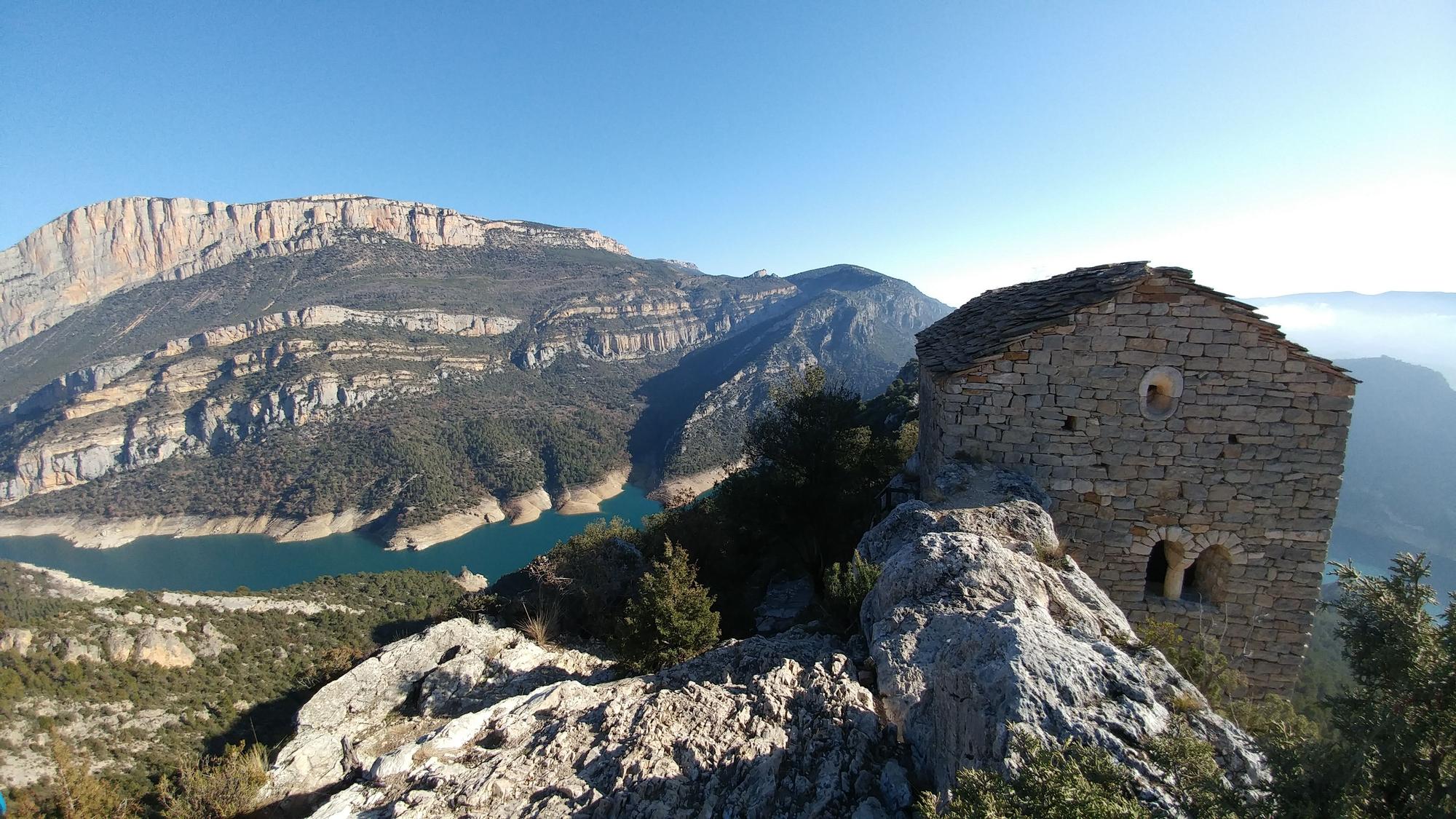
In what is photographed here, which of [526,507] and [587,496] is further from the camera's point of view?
[587,496]

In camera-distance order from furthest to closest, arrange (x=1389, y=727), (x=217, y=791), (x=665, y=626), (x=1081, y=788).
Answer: (x=665, y=626)
(x=217, y=791)
(x=1389, y=727)
(x=1081, y=788)

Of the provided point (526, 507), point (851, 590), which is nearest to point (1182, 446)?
point (851, 590)

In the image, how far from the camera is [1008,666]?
3.12m

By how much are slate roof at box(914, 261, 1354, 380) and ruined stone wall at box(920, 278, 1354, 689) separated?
0.08 metres

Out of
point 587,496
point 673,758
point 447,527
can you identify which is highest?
point 673,758

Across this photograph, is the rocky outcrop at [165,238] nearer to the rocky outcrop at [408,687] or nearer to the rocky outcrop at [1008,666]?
the rocky outcrop at [408,687]

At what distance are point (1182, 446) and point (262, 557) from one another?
9416 centimetres

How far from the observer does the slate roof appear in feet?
21.6

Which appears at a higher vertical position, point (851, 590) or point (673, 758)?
point (851, 590)

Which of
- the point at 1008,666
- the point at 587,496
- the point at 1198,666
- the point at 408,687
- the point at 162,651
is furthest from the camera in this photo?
the point at 587,496

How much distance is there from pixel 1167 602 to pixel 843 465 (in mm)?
4829

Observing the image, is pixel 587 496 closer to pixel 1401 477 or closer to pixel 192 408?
pixel 192 408

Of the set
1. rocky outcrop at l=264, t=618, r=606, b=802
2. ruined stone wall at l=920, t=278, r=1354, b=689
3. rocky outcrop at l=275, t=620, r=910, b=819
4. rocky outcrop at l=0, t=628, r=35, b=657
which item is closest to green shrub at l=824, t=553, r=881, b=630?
rocky outcrop at l=275, t=620, r=910, b=819

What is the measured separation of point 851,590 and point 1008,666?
238 cm
